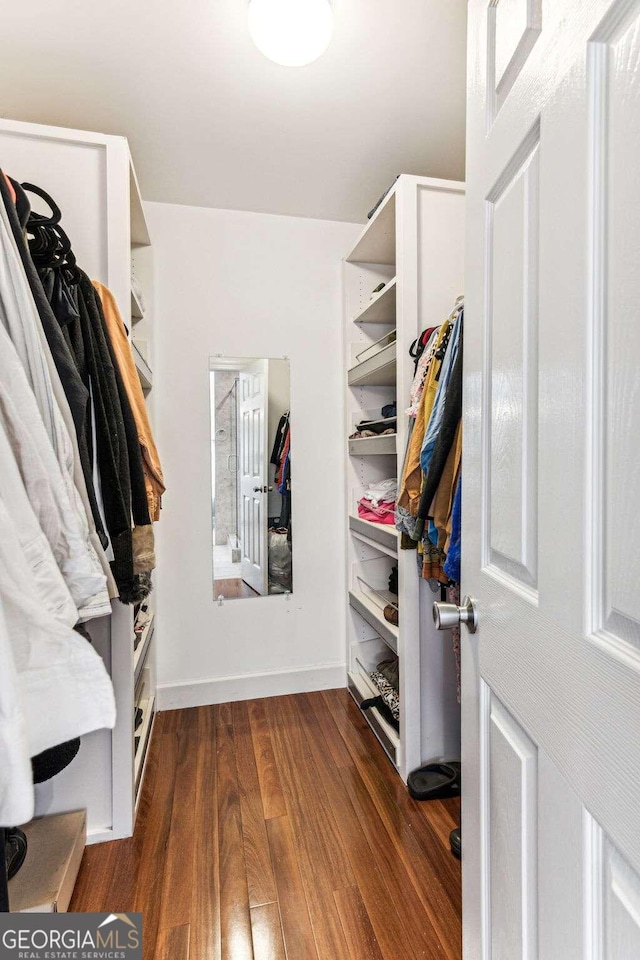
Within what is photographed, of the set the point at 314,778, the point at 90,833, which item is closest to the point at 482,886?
the point at 314,778

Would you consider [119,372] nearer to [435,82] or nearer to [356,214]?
[435,82]

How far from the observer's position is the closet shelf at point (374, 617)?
1.86 meters

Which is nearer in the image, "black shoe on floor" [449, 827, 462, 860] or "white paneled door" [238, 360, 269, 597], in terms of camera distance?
"black shoe on floor" [449, 827, 462, 860]

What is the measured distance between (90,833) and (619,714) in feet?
5.51

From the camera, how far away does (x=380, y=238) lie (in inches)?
82.7

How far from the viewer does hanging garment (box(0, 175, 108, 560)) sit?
0.86 m

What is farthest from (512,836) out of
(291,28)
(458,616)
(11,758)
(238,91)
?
(238,91)

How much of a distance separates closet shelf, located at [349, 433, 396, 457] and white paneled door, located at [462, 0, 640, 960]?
1.11 m

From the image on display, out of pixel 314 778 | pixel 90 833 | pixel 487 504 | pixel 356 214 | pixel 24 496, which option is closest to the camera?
pixel 24 496

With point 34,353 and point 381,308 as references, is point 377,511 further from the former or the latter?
point 34,353

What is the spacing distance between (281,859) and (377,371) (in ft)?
5.92

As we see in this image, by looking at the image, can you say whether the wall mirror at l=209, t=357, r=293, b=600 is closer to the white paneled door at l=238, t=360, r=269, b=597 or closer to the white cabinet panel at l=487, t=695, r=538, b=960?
the white paneled door at l=238, t=360, r=269, b=597

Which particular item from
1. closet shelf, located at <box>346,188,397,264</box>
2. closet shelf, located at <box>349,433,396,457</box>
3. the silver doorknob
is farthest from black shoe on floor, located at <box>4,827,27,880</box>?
closet shelf, located at <box>346,188,397,264</box>

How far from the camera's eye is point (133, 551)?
1247 mm
